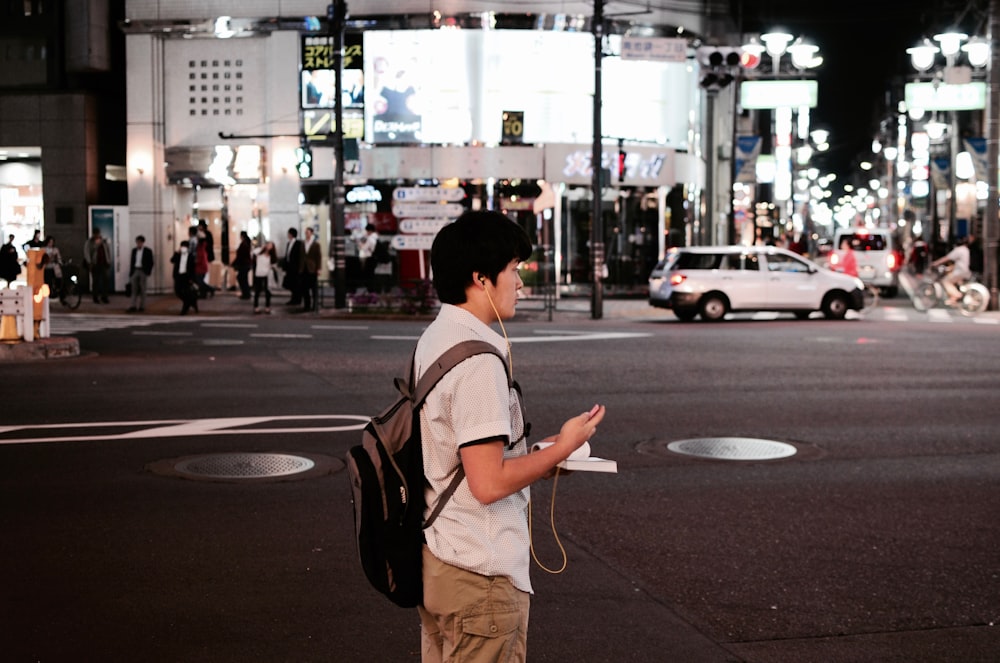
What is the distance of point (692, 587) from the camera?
6.48 meters

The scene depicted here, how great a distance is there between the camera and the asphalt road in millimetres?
5711

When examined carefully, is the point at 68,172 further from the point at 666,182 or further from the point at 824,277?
the point at 824,277

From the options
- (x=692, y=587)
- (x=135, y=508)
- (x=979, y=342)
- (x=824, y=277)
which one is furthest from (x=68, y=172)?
(x=692, y=587)

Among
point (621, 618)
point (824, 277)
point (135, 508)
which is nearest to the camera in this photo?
point (621, 618)

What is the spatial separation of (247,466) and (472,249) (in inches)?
256

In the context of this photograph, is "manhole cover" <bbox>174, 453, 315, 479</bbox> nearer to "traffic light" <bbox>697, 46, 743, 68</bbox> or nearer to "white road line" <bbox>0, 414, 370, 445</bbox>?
"white road line" <bbox>0, 414, 370, 445</bbox>

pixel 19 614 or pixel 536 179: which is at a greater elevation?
pixel 536 179

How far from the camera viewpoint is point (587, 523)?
7.86 metres

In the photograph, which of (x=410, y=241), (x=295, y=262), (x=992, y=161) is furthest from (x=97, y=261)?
(x=992, y=161)

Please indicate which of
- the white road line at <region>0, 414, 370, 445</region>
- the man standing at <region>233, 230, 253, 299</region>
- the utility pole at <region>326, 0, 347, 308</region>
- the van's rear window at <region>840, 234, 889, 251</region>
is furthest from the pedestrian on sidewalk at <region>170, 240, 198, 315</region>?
the van's rear window at <region>840, 234, 889, 251</region>

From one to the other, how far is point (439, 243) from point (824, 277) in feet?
81.0

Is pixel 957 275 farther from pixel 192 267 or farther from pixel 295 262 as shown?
pixel 192 267

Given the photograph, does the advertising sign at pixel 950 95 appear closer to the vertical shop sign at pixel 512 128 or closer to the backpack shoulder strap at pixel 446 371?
the vertical shop sign at pixel 512 128

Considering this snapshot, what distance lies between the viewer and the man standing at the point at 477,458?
10.7 ft
